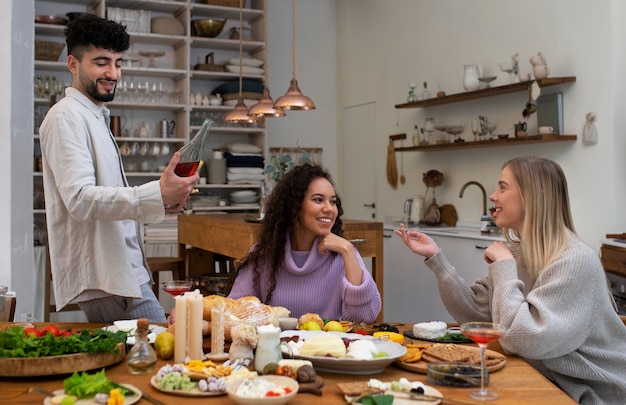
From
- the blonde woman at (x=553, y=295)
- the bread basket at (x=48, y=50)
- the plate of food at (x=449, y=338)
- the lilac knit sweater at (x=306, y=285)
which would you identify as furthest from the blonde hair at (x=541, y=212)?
the bread basket at (x=48, y=50)

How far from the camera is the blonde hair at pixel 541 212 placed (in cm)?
208

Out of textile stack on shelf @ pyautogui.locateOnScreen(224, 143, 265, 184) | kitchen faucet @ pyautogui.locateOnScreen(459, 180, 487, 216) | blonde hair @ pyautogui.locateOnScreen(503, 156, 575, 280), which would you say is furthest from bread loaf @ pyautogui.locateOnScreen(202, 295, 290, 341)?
textile stack on shelf @ pyautogui.locateOnScreen(224, 143, 265, 184)

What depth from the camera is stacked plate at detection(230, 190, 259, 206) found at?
7.02 metres

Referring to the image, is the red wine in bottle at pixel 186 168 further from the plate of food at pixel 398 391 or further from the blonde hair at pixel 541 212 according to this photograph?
the blonde hair at pixel 541 212

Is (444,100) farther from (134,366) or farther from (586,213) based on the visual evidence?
(134,366)

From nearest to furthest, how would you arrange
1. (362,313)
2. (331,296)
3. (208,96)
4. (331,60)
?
(362,313), (331,296), (208,96), (331,60)

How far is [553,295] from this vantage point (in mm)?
1896

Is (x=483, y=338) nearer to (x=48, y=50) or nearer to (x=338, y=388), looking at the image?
(x=338, y=388)

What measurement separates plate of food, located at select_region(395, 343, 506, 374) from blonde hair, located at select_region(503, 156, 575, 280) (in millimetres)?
392

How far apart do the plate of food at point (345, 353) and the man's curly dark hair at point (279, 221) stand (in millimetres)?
912

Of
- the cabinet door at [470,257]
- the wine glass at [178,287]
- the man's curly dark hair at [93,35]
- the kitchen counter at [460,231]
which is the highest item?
the man's curly dark hair at [93,35]

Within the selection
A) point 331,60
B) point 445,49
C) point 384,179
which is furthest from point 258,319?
point 331,60

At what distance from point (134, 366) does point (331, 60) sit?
6856 millimetres

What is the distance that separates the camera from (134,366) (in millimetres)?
1662
